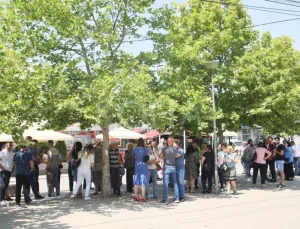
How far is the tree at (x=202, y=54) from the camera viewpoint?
1274 centimetres

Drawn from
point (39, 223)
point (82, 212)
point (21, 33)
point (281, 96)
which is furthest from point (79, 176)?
point (281, 96)

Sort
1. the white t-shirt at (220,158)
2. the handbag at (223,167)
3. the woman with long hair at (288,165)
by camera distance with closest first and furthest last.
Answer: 1. the handbag at (223,167)
2. the white t-shirt at (220,158)
3. the woman with long hair at (288,165)

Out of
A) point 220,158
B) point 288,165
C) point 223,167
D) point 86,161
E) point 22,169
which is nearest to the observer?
point 22,169

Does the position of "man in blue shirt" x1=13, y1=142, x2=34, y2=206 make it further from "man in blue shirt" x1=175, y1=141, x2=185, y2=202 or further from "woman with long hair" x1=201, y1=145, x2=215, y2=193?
"woman with long hair" x1=201, y1=145, x2=215, y2=193

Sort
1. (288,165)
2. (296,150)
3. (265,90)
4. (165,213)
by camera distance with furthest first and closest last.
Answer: (296,150) < (288,165) < (265,90) < (165,213)

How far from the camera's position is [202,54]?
14.6 m

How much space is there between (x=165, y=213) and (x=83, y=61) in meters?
4.98

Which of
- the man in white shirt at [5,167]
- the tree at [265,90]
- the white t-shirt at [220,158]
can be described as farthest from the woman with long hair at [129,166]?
the tree at [265,90]

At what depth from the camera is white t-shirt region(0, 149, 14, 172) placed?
1162 centimetres

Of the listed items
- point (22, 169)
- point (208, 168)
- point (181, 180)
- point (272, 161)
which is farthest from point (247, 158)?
point (22, 169)

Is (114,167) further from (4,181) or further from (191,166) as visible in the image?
(4,181)

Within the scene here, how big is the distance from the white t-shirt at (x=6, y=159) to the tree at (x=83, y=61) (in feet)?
5.53

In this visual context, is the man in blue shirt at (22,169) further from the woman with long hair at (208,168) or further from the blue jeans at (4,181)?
the woman with long hair at (208,168)

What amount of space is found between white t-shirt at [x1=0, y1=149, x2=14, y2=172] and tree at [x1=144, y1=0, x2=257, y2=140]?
16.7ft
